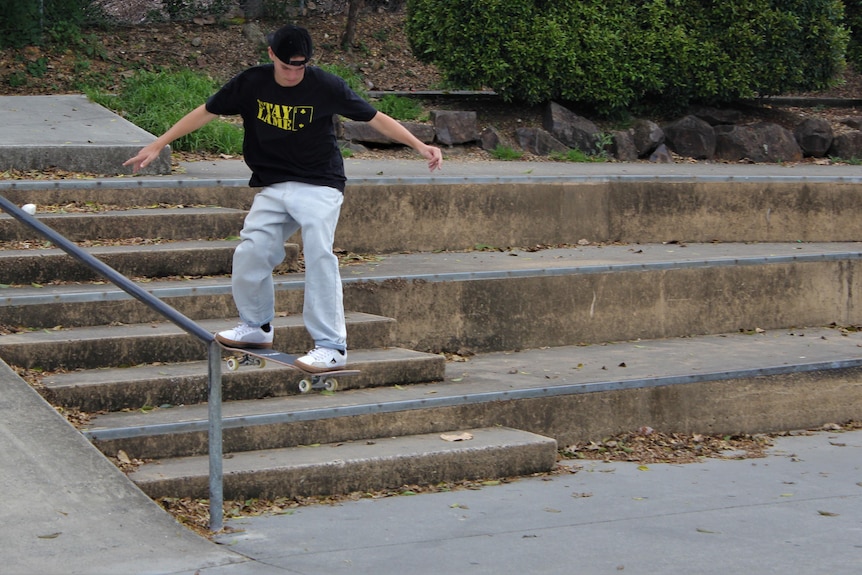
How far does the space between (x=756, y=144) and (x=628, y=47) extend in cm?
172

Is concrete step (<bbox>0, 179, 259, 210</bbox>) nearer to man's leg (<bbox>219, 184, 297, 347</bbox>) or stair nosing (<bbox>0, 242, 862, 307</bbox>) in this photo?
stair nosing (<bbox>0, 242, 862, 307</bbox>)

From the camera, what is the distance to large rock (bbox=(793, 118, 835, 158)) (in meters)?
12.0

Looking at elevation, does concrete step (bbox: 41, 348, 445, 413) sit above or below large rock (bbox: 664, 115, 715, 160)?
below

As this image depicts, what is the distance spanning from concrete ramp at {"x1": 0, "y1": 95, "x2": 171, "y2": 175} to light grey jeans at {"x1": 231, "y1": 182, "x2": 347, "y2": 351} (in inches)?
113

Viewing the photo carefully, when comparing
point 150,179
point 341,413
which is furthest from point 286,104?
point 150,179

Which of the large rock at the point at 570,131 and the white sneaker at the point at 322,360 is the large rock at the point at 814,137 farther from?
the white sneaker at the point at 322,360

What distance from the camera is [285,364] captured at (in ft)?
17.4

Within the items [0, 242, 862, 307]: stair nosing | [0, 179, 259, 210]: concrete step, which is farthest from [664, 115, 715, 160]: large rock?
[0, 179, 259, 210]: concrete step

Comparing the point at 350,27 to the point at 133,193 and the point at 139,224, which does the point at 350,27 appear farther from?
the point at 139,224

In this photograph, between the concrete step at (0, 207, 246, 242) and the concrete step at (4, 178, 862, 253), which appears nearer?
the concrete step at (0, 207, 246, 242)

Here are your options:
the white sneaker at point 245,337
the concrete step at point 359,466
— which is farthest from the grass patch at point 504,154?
the white sneaker at point 245,337

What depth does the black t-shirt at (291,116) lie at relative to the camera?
531 cm

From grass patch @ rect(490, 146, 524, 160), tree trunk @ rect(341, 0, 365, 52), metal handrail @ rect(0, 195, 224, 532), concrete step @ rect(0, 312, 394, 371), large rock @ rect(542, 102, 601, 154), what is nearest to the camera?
metal handrail @ rect(0, 195, 224, 532)

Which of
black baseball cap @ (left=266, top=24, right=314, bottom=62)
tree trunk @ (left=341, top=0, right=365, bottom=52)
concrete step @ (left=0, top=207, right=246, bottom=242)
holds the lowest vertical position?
concrete step @ (left=0, top=207, right=246, bottom=242)
